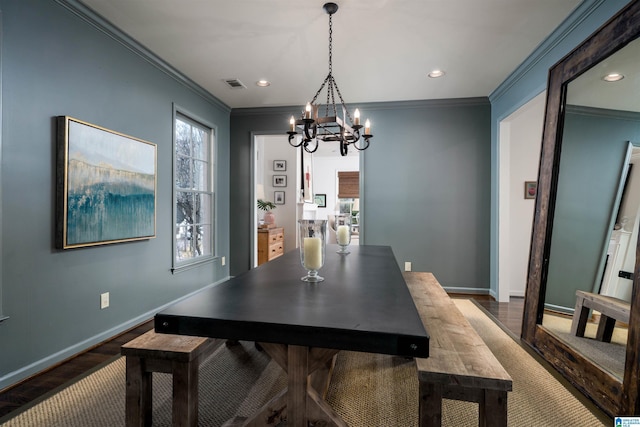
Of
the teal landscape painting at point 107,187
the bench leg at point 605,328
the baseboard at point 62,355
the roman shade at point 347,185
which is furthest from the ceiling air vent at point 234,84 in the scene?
the roman shade at point 347,185

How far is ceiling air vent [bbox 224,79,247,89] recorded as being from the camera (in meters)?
3.49

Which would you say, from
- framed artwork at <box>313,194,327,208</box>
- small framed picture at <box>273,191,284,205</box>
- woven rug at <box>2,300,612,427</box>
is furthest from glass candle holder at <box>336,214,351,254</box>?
framed artwork at <box>313,194,327,208</box>

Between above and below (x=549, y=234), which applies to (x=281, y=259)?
below

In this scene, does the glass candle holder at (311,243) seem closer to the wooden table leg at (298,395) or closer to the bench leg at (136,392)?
the wooden table leg at (298,395)

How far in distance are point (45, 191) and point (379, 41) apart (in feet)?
8.74

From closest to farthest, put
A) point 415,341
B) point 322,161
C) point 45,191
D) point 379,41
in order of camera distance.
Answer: point 415,341 → point 45,191 → point 379,41 → point 322,161

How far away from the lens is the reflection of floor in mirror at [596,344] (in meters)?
1.60

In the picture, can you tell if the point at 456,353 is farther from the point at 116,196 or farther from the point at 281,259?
the point at 116,196

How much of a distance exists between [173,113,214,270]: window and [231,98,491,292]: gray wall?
1.38 metres

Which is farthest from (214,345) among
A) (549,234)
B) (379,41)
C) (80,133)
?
(379,41)

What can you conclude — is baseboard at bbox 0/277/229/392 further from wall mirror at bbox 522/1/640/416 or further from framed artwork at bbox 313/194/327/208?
framed artwork at bbox 313/194/327/208

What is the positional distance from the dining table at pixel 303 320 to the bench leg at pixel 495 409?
448mm

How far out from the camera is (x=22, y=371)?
6.12ft

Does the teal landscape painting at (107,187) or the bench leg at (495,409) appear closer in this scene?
the bench leg at (495,409)
